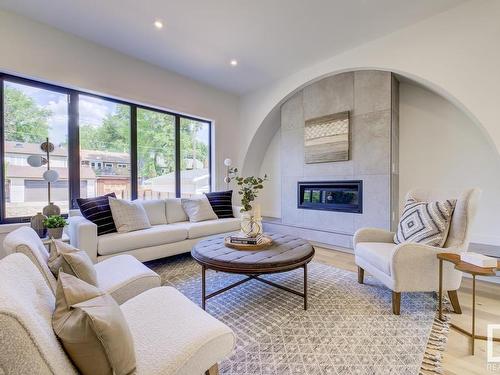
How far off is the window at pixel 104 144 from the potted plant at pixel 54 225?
108cm

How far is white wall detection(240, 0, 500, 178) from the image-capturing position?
2479 millimetres

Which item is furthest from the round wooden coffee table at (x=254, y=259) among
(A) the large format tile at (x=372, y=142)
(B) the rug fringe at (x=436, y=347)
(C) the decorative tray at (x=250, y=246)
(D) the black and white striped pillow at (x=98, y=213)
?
(A) the large format tile at (x=372, y=142)

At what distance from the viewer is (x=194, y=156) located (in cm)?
480

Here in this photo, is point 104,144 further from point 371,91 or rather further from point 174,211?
point 371,91

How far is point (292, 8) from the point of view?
2.64 metres

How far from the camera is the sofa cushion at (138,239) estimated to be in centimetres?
257

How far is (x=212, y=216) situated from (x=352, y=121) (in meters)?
2.65

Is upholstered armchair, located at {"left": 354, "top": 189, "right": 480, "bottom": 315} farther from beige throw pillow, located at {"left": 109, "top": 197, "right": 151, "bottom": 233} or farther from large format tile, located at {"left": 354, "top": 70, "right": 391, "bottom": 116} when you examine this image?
beige throw pillow, located at {"left": 109, "top": 197, "right": 151, "bottom": 233}

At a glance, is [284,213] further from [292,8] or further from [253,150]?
[292,8]

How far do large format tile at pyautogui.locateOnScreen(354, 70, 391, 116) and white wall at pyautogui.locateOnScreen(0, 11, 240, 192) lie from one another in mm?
2658

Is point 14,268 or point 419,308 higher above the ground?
point 14,268

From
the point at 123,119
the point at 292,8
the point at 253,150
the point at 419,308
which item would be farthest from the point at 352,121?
the point at 123,119

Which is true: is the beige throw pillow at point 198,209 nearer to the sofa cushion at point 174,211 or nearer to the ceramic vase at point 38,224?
the sofa cushion at point 174,211

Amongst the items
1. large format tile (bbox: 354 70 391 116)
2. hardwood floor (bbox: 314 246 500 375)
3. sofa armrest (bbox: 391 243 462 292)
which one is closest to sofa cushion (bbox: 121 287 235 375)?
hardwood floor (bbox: 314 246 500 375)
